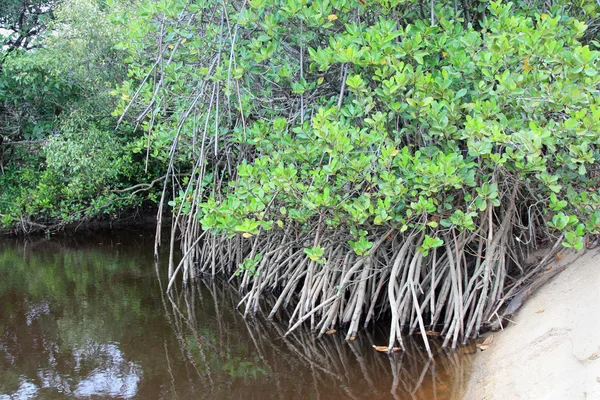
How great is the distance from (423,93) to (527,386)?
1.91m

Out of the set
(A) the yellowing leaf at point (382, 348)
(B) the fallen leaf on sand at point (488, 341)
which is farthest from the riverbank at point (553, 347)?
(A) the yellowing leaf at point (382, 348)

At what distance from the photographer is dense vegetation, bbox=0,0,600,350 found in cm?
341

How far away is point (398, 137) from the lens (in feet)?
12.6

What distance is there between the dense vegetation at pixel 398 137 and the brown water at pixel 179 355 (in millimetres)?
256

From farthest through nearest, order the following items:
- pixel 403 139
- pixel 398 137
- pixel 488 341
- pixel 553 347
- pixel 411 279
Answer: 1. pixel 403 139
2. pixel 411 279
3. pixel 488 341
4. pixel 398 137
5. pixel 553 347

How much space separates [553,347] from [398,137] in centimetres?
169

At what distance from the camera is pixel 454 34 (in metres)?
3.79

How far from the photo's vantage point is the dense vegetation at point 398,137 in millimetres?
3406

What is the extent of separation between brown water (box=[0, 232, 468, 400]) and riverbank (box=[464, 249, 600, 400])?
0.82 ft

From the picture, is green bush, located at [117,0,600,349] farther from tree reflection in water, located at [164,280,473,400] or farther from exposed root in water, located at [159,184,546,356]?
tree reflection in water, located at [164,280,473,400]

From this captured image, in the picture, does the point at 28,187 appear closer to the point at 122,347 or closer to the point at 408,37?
the point at 122,347

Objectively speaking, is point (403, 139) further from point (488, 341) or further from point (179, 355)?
point (179, 355)

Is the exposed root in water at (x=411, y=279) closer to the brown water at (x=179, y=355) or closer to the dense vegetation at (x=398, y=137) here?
the dense vegetation at (x=398, y=137)

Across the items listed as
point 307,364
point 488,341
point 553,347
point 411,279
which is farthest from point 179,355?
point 553,347
